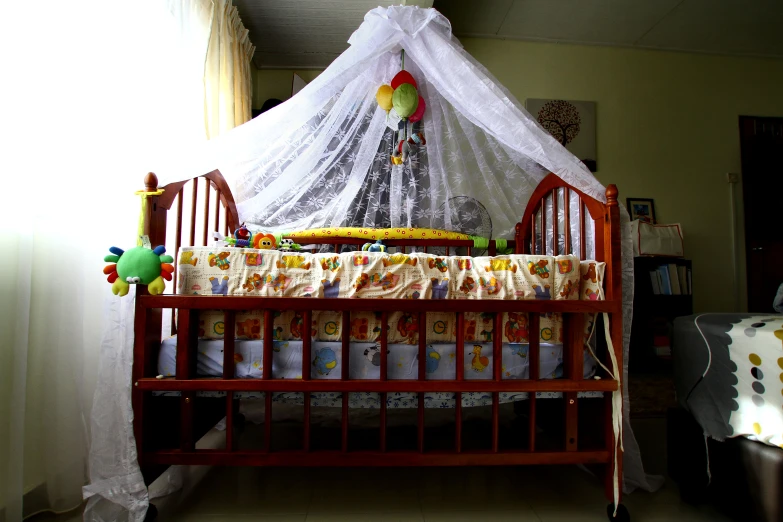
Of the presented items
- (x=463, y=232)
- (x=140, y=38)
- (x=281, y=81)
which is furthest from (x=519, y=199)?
(x=281, y=81)

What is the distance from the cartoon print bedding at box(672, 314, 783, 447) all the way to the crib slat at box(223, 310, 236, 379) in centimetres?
154

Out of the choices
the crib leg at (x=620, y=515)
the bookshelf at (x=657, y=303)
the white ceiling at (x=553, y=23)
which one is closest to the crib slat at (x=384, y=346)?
the crib leg at (x=620, y=515)

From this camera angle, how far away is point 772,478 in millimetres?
1093

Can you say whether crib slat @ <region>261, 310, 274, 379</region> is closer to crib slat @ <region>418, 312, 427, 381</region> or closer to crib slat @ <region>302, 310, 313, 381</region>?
crib slat @ <region>302, 310, 313, 381</region>

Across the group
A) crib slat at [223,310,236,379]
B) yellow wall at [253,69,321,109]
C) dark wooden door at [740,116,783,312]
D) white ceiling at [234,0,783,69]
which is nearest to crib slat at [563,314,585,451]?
crib slat at [223,310,236,379]

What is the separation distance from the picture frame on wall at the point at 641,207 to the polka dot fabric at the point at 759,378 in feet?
7.45

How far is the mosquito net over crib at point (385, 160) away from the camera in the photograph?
4.50 feet

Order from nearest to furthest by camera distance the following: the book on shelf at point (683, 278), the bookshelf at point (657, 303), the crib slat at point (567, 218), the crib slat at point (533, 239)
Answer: the crib slat at point (567, 218), the crib slat at point (533, 239), the bookshelf at point (657, 303), the book on shelf at point (683, 278)

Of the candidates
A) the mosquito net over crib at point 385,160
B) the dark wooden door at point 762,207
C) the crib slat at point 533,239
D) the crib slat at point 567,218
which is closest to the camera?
the mosquito net over crib at point 385,160

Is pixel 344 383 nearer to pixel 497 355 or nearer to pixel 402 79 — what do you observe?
pixel 497 355

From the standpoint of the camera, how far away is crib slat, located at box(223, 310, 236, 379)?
3.97ft

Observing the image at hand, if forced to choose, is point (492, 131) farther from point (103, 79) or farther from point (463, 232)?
point (103, 79)

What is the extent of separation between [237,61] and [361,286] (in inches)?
84.7

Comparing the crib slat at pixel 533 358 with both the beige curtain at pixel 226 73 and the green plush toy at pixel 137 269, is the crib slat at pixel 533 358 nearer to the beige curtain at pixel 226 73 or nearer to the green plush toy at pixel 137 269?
the green plush toy at pixel 137 269
